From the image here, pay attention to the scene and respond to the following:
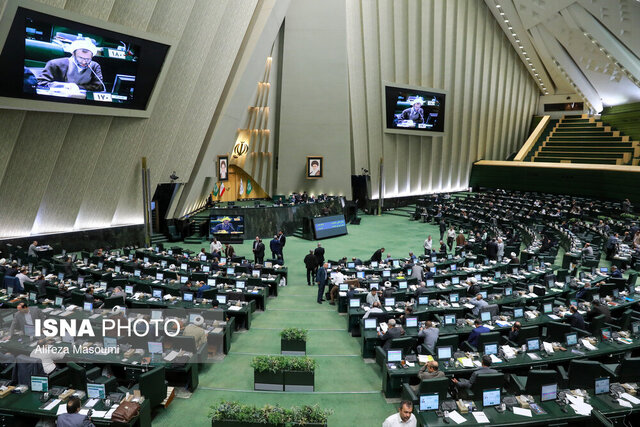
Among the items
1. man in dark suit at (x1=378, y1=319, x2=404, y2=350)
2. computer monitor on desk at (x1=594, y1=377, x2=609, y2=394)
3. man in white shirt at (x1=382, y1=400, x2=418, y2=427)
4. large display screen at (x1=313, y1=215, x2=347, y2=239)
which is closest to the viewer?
man in white shirt at (x1=382, y1=400, x2=418, y2=427)

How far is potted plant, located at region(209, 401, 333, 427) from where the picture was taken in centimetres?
621

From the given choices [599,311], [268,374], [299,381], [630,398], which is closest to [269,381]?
[268,374]

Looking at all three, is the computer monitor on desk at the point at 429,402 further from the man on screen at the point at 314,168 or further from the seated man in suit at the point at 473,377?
the man on screen at the point at 314,168

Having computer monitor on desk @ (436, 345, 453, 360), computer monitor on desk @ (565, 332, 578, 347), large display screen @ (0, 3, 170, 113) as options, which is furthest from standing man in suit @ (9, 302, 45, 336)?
computer monitor on desk @ (565, 332, 578, 347)

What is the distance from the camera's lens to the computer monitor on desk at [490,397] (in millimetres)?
6965

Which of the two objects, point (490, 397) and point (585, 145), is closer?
point (490, 397)

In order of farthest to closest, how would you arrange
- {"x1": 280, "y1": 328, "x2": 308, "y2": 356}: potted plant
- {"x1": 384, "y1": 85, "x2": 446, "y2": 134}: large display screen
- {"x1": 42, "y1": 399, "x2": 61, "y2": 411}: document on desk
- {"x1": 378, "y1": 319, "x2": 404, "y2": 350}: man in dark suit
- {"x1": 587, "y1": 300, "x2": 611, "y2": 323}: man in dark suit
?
{"x1": 384, "y1": 85, "x2": 446, "y2": 134}: large display screen < {"x1": 587, "y1": 300, "x2": 611, "y2": 323}: man in dark suit < {"x1": 280, "y1": 328, "x2": 308, "y2": 356}: potted plant < {"x1": 378, "y1": 319, "x2": 404, "y2": 350}: man in dark suit < {"x1": 42, "y1": 399, "x2": 61, "y2": 411}: document on desk

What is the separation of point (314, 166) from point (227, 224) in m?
9.62

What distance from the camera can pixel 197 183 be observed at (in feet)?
81.6

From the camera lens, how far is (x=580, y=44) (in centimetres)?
3238

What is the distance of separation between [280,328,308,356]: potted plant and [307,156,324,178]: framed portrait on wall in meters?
22.4

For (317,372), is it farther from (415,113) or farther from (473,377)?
(415,113)

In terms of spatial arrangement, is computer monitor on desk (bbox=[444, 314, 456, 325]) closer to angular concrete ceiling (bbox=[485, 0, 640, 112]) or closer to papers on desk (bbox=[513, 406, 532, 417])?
papers on desk (bbox=[513, 406, 532, 417])

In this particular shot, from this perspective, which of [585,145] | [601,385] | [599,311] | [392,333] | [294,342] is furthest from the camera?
[585,145]
